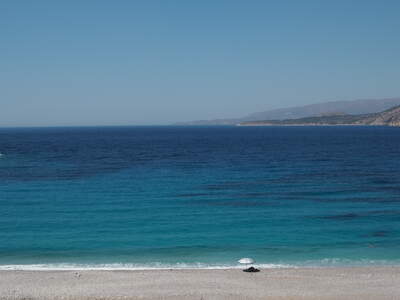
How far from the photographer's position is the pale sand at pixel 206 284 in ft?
A: 61.3

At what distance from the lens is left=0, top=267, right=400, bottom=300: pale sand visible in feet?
61.3

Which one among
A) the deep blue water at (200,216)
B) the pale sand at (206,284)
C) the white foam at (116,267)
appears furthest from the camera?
the deep blue water at (200,216)

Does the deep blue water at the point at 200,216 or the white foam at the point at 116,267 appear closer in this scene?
the white foam at the point at 116,267

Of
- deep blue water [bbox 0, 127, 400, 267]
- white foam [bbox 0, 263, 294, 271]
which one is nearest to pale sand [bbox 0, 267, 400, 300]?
white foam [bbox 0, 263, 294, 271]

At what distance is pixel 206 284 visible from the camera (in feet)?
65.2

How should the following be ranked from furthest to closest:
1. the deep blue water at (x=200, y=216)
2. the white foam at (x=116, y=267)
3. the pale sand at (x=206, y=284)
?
the deep blue water at (x=200, y=216)
the white foam at (x=116, y=267)
the pale sand at (x=206, y=284)

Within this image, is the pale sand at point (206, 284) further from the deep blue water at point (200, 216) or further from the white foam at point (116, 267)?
the deep blue water at point (200, 216)

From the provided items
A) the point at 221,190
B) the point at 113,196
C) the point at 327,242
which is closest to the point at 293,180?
the point at 221,190

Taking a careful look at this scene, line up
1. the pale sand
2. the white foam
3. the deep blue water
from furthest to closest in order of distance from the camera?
the deep blue water, the white foam, the pale sand

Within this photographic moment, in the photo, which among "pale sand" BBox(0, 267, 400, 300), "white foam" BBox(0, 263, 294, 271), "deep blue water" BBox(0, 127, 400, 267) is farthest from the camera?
"deep blue water" BBox(0, 127, 400, 267)

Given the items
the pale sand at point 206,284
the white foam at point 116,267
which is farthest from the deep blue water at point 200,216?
the pale sand at point 206,284

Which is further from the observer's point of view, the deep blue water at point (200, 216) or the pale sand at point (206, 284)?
the deep blue water at point (200, 216)

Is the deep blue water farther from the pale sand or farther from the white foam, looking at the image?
the pale sand

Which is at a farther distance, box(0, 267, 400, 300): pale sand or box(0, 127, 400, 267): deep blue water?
box(0, 127, 400, 267): deep blue water
